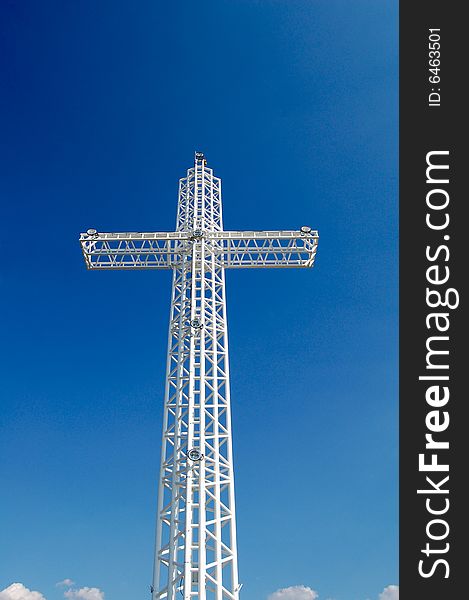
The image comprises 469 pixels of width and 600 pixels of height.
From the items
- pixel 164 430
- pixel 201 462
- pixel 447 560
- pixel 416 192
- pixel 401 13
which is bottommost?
pixel 447 560

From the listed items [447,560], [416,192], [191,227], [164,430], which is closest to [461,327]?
[416,192]

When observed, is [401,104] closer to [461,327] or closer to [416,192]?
[416,192]

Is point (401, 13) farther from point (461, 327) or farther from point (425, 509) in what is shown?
point (425, 509)

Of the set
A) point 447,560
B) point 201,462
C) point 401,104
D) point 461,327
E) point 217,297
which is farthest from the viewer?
point 217,297

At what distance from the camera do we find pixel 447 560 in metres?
19.2

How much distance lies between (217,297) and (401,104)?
23122 millimetres

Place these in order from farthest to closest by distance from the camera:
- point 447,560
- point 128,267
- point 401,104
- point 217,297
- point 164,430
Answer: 1. point 128,267
2. point 217,297
3. point 164,430
4. point 401,104
5. point 447,560

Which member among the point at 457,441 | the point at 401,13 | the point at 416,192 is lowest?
the point at 457,441

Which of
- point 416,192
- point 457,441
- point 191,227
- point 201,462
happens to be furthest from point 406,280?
point 191,227

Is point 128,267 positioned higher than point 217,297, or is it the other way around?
point 128,267

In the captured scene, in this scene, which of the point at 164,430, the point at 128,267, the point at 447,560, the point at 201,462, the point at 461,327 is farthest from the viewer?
the point at 128,267

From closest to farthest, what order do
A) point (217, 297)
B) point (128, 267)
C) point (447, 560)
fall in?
1. point (447, 560)
2. point (217, 297)
3. point (128, 267)

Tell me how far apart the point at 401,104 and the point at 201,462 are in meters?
23.7

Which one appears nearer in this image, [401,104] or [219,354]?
[401,104]
